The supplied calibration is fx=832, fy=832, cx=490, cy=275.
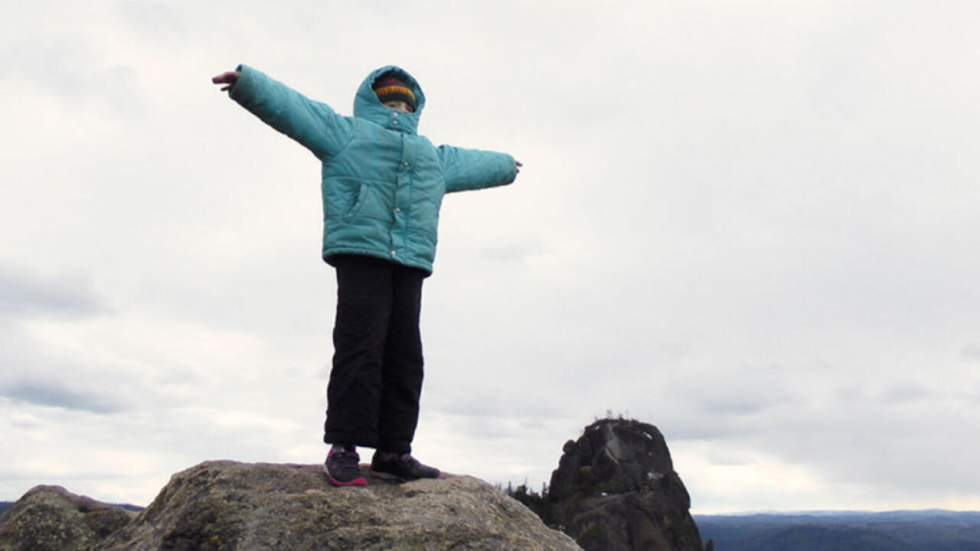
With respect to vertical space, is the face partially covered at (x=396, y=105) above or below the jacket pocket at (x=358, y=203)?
above

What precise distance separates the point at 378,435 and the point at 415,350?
0.84m

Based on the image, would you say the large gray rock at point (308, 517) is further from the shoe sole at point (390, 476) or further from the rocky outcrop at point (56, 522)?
the rocky outcrop at point (56, 522)

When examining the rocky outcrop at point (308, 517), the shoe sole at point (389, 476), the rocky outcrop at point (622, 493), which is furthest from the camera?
the rocky outcrop at point (622, 493)

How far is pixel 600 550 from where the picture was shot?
54594 millimetres

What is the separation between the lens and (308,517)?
6.17 m

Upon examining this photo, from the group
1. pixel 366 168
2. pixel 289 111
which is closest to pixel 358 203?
pixel 366 168

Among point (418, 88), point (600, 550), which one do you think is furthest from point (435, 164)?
point (600, 550)

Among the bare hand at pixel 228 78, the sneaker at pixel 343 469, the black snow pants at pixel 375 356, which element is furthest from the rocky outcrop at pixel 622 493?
the bare hand at pixel 228 78

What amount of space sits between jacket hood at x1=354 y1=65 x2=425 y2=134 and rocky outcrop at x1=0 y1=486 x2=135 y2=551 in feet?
19.2

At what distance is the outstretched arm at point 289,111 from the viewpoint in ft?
23.1

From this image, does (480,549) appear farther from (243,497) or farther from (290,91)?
(290,91)

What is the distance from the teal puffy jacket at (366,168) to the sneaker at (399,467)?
68.9 inches

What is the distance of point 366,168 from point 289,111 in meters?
0.83

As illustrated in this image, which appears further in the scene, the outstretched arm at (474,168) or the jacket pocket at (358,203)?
the outstretched arm at (474,168)
